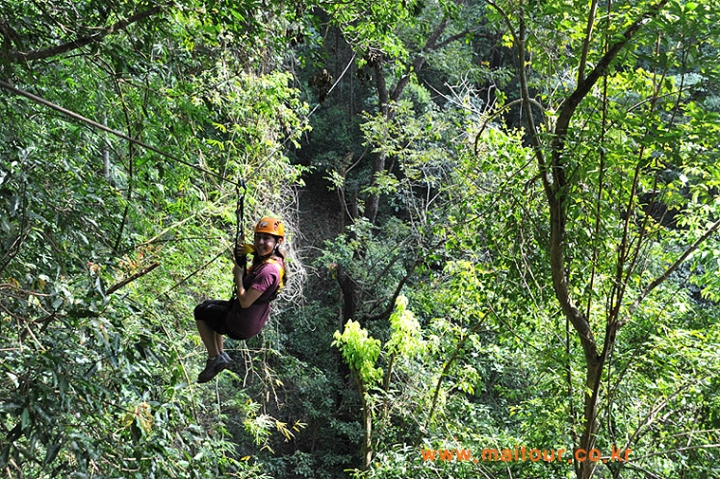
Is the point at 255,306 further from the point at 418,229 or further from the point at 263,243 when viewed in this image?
the point at 418,229

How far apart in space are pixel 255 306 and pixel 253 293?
127 mm

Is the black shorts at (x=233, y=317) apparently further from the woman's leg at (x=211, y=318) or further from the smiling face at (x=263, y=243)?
the smiling face at (x=263, y=243)

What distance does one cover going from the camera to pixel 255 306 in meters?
2.80

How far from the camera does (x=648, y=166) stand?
266 cm

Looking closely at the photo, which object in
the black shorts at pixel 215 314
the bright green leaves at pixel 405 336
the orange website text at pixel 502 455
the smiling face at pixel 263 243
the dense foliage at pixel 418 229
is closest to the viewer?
the dense foliage at pixel 418 229

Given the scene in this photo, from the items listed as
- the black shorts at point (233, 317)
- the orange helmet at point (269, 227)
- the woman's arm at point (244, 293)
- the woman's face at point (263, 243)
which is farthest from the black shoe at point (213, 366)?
the orange helmet at point (269, 227)

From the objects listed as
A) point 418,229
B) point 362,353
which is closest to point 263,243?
point 418,229

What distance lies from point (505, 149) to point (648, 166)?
3.84 feet

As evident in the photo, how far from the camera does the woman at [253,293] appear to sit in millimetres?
2711

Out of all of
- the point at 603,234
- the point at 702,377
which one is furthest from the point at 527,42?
the point at 702,377

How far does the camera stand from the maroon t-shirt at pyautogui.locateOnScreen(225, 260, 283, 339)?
8.93 ft

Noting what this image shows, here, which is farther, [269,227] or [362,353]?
[362,353]

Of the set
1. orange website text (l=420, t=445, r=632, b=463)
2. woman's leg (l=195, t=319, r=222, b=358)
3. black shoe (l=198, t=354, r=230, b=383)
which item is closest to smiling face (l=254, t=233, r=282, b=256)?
woman's leg (l=195, t=319, r=222, b=358)

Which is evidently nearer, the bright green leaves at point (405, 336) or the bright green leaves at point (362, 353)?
the bright green leaves at point (405, 336)
